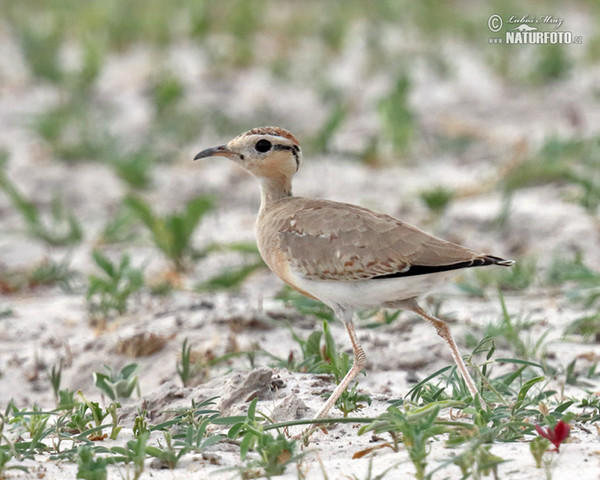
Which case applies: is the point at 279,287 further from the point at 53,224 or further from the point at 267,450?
the point at 267,450

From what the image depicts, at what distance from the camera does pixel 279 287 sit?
19.6ft

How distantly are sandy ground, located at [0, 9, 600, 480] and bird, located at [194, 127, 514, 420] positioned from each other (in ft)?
1.24

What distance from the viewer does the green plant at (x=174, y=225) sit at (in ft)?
19.7

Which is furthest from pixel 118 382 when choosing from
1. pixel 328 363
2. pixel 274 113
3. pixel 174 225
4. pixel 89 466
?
pixel 274 113

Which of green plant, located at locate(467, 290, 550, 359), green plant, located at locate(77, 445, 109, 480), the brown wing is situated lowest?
green plant, located at locate(77, 445, 109, 480)

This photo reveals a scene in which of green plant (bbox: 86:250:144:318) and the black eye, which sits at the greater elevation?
the black eye

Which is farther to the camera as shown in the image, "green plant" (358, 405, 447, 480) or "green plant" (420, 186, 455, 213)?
"green plant" (420, 186, 455, 213)

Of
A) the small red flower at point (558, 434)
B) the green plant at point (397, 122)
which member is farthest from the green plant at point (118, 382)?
the green plant at point (397, 122)

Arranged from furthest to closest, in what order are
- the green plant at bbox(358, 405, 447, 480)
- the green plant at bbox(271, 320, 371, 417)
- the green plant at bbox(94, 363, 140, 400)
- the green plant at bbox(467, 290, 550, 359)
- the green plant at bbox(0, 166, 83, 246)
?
the green plant at bbox(0, 166, 83, 246)
the green plant at bbox(467, 290, 550, 359)
the green plant at bbox(94, 363, 140, 400)
the green plant at bbox(271, 320, 371, 417)
the green plant at bbox(358, 405, 447, 480)

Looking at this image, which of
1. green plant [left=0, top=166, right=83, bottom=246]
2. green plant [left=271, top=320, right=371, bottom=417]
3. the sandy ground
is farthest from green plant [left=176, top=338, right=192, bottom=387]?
green plant [left=0, top=166, right=83, bottom=246]

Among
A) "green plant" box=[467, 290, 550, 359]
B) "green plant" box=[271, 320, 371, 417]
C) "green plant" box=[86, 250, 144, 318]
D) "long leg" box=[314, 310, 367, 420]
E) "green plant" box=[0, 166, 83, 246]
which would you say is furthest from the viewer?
"green plant" box=[0, 166, 83, 246]

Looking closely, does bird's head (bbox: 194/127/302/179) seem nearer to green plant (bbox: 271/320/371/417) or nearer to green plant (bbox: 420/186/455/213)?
green plant (bbox: 271/320/371/417)

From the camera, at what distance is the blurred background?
6.95m

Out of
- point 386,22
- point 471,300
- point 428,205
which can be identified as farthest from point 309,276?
point 386,22
